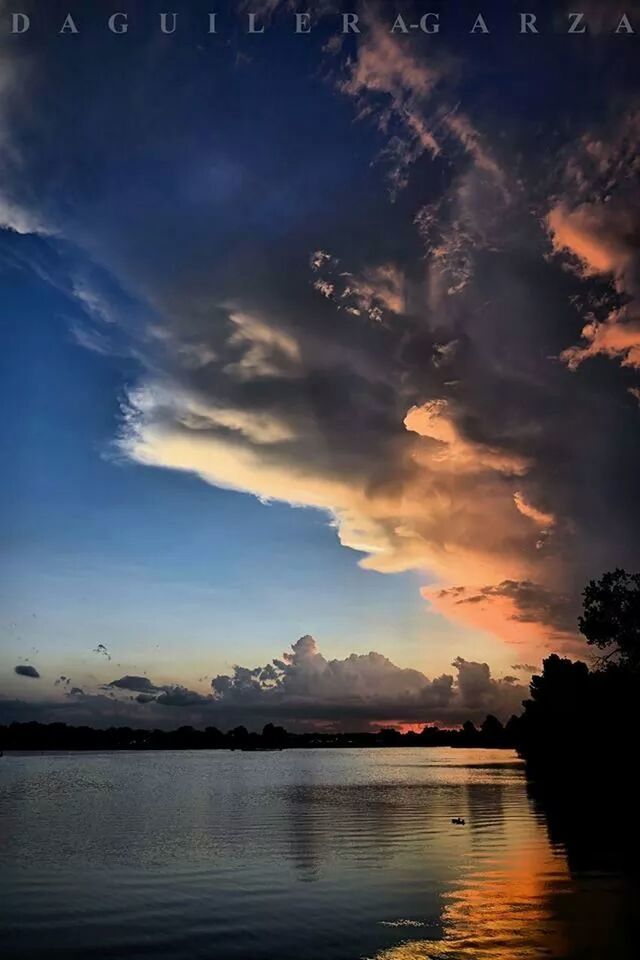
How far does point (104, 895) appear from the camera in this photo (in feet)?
117

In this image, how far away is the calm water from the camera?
2631 cm

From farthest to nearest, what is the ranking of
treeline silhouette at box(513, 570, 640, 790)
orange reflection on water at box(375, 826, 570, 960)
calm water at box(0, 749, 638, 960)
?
treeline silhouette at box(513, 570, 640, 790)
calm water at box(0, 749, 638, 960)
orange reflection on water at box(375, 826, 570, 960)

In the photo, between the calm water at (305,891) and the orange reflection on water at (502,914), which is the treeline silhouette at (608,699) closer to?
the calm water at (305,891)

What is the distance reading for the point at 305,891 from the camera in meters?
35.5

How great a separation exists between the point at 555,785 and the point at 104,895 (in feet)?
276

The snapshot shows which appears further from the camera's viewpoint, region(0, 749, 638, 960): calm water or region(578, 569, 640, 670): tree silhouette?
region(578, 569, 640, 670): tree silhouette

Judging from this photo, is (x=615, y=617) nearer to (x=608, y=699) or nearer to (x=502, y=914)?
(x=608, y=699)

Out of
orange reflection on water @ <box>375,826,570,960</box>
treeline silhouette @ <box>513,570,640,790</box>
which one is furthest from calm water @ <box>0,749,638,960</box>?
treeline silhouette @ <box>513,570,640,790</box>

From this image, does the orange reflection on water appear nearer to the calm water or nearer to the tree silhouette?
the calm water

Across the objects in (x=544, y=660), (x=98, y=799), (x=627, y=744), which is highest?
(x=544, y=660)

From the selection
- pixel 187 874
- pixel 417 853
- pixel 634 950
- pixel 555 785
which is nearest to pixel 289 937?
pixel 634 950

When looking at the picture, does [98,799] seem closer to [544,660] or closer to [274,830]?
[274,830]

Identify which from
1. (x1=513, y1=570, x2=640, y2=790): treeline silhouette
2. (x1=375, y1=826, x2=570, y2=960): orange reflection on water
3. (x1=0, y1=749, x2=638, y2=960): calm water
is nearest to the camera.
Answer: (x1=375, y1=826, x2=570, y2=960): orange reflection on water

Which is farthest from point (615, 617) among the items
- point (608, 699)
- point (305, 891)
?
point (305, 891)
